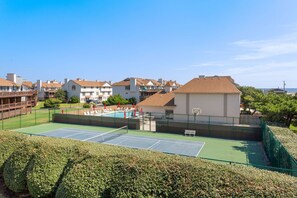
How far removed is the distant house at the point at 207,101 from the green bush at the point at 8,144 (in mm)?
19609

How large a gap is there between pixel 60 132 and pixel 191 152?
651 inches

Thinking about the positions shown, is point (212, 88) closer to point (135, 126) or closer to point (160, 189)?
point (135, 126)

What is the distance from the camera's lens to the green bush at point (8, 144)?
354 inches

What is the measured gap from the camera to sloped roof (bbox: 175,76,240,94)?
26812 millimetres

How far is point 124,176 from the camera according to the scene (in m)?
5.88

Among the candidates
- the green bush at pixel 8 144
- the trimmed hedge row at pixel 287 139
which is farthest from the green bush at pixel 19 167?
the trimmed hedge row at pixel 287 139

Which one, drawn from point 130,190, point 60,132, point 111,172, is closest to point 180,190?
point 130,190

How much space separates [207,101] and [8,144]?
23612 mm

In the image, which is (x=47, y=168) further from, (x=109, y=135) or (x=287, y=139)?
(x=109, y=135)

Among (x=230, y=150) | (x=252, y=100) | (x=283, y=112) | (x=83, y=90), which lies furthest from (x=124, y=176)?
(x=83, y=90)

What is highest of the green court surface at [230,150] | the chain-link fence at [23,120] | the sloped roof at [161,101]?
the sloped roof at [161,101]

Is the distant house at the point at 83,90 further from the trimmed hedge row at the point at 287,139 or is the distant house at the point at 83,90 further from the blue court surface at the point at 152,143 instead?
the trimmed hedge row at the point at 287,139

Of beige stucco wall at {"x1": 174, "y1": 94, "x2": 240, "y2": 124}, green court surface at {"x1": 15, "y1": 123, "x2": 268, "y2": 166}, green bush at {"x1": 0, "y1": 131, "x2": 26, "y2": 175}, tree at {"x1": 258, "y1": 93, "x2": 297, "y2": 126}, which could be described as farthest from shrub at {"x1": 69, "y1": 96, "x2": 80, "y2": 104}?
tree at {"x1": 258, "y1": 93, "x2": 297, "y2": 126}

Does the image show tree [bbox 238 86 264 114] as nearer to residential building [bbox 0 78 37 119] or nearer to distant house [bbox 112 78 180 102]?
distant house [bbox 112 78 180 102]
